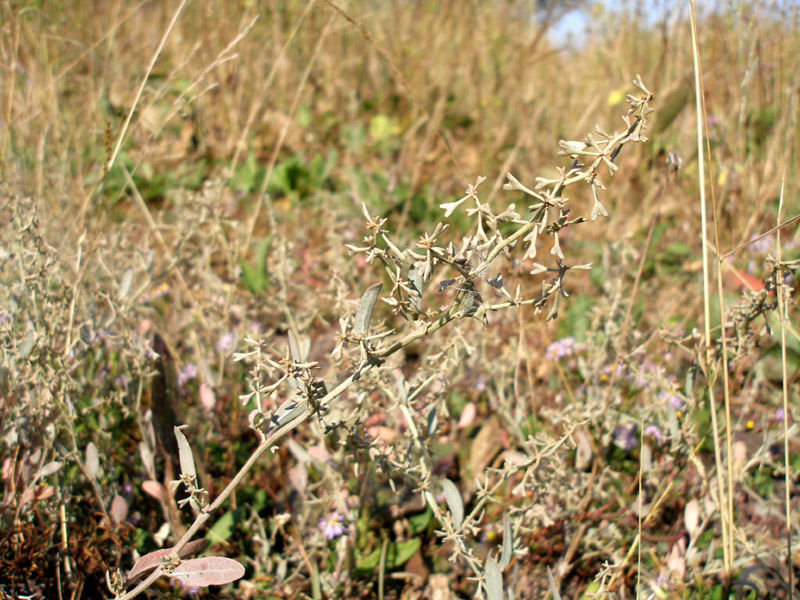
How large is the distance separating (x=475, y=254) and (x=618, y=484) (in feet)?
3.13

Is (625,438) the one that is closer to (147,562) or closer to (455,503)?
(455,503)

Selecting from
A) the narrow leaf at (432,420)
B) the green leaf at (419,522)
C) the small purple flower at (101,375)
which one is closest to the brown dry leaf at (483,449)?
the green leaf at (419,522)

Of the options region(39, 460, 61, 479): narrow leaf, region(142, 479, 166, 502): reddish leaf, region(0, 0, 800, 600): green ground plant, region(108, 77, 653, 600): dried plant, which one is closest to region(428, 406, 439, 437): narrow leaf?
region(0, 0, 800, 600): green ground plant

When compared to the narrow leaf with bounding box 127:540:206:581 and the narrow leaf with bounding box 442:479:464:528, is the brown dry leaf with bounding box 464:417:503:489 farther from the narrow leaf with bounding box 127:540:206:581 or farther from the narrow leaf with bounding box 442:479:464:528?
the narrow leaf with bounding box 127:540:206:581

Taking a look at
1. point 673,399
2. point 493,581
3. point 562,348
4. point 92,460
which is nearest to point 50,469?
point 92,460

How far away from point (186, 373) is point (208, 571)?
2.86 feet

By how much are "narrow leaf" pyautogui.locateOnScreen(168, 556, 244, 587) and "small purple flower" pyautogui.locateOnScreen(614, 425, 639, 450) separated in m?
0.99

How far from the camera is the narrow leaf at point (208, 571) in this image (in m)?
0.79

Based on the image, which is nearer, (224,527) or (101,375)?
(224,527)

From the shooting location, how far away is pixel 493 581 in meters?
0.89

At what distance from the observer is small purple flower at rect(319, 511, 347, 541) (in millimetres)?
1201

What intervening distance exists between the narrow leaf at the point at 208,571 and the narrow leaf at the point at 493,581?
343 millimetres

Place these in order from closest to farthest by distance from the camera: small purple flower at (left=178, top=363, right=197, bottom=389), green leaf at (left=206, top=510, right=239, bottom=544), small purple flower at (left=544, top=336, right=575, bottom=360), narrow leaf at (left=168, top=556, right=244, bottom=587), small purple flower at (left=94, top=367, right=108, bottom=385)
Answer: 1. narrow leaf at (left=168, top=556, right=244, bottom=587)
2. green leaf at (left=206, top=510, right=239, bottom=544)
3. small purple flower at (left=94, top=367, right=108, bottom=385)
4. small purple flower at (left=178, top=363, right=197, bottom=389)
5. small purple flower at (left=544, top=336, right=575, bottom=360)

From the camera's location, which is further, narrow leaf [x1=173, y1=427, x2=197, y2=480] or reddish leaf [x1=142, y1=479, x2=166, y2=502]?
reddish leaf [x1=142, y1=479, x2=166, y2=502]
